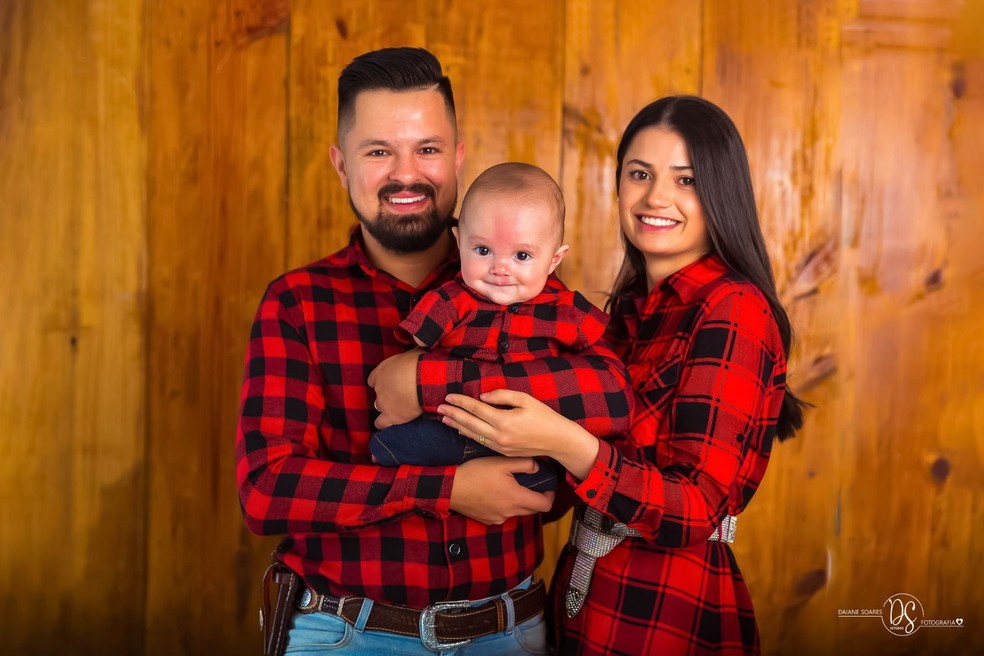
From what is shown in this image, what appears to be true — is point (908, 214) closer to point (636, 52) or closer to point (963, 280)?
point (963, 280)

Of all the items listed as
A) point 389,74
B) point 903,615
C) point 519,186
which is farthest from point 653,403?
point 903,615

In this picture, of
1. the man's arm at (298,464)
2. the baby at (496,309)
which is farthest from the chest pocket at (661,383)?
the man's arm at (298,464)

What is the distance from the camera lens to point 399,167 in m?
1.58

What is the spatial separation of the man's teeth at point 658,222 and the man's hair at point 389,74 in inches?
18.6

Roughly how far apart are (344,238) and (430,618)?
3.80ft

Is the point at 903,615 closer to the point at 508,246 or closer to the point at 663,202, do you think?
the point at 663,202

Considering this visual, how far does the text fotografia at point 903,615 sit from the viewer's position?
2.43m

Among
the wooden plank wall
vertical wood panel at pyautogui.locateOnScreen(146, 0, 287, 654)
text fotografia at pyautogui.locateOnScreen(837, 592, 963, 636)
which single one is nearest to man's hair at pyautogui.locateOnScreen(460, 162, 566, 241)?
the wooden plank wall

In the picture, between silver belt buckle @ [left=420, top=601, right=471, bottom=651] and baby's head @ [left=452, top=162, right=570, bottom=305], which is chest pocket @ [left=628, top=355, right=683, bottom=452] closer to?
baby's head @ [left=452, top=162, right=570, bottom=305]

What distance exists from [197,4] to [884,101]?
1.85 meters

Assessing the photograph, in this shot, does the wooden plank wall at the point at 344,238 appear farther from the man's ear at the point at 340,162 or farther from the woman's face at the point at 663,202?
the woman's face at the point at 663,202

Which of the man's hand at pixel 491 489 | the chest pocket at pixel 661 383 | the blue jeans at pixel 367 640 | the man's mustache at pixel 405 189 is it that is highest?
the man's mustache at pixel 405 189

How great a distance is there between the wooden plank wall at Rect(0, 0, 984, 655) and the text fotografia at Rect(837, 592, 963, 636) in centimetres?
3

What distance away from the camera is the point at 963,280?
2.37m
